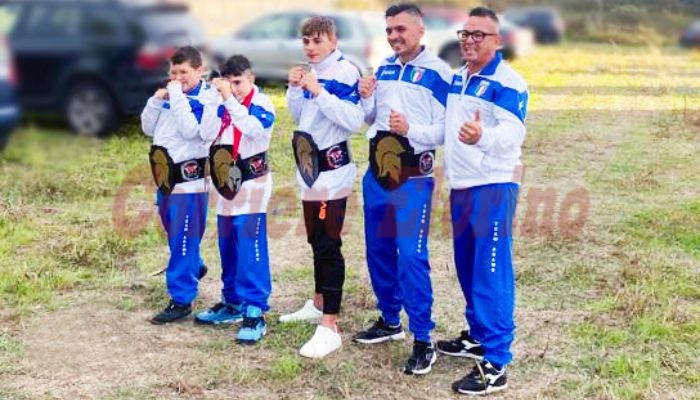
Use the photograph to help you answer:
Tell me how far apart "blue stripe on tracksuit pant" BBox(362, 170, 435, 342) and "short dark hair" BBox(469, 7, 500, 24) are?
84cm

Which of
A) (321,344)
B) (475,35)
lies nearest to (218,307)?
(321,344)

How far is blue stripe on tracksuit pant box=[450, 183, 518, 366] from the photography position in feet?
12.1

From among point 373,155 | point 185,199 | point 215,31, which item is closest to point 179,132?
point 185,199

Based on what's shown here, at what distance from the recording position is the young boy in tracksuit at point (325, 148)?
3982 millimetres

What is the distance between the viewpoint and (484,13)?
3523 mm

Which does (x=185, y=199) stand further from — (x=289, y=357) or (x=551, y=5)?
(x=551, y=5)

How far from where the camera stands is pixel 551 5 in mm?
2973

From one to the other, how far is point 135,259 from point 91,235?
21.7 inches

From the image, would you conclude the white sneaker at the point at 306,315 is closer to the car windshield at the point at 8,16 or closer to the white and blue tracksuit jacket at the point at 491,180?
the white and blue tracksuit jacket at the point at 491,180

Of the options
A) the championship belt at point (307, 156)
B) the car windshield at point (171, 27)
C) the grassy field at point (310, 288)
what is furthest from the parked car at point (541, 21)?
the car windshield at point (171, 27)

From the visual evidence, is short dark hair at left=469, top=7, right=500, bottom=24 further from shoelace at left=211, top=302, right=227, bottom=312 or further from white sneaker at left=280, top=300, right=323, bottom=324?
shoelace at left=211, top=302, right=227, bottom=312

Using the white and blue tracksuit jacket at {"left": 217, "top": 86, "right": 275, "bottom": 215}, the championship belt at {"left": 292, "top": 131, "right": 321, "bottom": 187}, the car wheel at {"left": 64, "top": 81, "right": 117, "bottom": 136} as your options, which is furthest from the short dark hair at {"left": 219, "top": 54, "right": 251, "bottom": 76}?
the car wheel at {"left": 64, "top": 81, "right": 117, "bottom": 136}

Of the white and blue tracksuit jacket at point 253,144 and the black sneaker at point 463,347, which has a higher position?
the white and blue tracksuit jacket at point 253,144

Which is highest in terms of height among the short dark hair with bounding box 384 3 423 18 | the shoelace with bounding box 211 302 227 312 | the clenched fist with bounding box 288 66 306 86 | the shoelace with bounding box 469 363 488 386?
the short dark hair with bounding box 384 3 423 18
